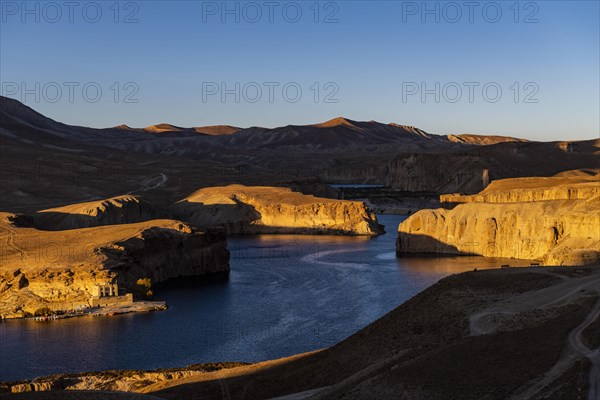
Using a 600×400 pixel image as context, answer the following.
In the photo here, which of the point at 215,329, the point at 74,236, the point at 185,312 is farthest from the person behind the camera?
the point at 74,236

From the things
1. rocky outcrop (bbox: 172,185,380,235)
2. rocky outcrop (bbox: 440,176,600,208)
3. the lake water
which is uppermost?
rocky outcrop (bbox: 440,176,600,208)

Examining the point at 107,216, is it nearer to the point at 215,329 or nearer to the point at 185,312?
the point at 185,312

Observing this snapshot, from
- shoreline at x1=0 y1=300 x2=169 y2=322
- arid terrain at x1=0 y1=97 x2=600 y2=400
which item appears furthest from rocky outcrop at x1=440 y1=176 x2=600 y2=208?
shoreline at x1=0 y1=300 x2=169 y2=322

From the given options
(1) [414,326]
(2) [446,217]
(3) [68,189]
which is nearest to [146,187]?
(3) [68,189]

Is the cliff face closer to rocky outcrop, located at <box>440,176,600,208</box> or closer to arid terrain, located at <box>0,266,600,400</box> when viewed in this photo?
rocky outcrop, located at <box>440,176,600,208</box>

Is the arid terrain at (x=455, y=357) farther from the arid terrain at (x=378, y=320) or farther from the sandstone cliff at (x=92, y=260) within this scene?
the sandstone cliff at (x=92, y=260)

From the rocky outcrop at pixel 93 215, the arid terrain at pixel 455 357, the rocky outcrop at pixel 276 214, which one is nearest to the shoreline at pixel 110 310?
the arid terrain at pixel 455 357
